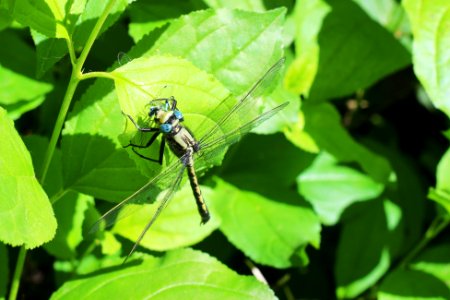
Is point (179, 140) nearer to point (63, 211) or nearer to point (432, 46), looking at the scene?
point (63, 211)

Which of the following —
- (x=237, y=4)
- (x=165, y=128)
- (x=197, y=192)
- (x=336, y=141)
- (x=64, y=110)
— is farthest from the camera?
(x=336, y=141)

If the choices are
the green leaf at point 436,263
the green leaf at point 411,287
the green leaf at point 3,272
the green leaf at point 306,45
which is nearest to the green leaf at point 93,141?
the green leaf at point 3,272

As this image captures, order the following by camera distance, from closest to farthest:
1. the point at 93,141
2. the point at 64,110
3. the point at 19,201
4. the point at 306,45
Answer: the point at 19,201
the point at 64,110
the point at 93,141
the point at 306,45

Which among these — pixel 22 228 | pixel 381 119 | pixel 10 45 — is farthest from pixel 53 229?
pixel 381 119

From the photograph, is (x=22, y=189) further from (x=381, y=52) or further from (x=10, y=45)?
(x=381, y=52)

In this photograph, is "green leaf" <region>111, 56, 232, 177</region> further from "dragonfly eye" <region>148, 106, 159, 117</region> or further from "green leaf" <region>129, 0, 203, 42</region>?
"green leaf" <region>129, 0, 203, 42</region>

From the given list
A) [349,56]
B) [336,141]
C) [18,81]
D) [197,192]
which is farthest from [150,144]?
[349,56]

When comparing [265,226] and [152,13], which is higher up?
[152,13]
